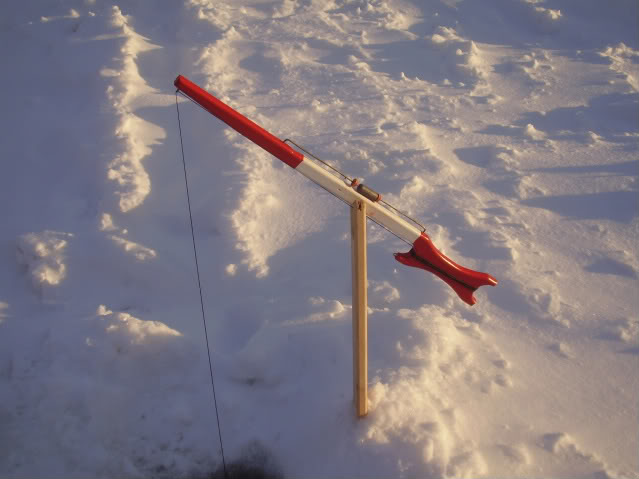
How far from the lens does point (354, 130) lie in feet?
16.8

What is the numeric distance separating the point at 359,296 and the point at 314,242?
6.06 ft

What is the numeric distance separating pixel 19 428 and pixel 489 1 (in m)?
7.75

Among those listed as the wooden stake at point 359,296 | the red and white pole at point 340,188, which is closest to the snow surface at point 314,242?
the wooden stake at point 359,296

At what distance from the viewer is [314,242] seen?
394 cm

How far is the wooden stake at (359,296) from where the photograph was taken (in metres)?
2.00

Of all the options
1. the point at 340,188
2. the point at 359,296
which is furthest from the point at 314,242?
the point at 340,188

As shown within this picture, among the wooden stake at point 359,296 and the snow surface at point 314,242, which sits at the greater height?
the wooden stake at point 359,296

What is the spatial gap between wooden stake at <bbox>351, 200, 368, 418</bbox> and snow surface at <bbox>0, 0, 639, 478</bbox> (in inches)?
11.6

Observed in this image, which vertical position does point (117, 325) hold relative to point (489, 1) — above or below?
below

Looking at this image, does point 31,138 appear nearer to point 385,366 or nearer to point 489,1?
point 385,366

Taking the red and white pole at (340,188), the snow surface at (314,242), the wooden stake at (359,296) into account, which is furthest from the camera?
the snow surface at (314,242)

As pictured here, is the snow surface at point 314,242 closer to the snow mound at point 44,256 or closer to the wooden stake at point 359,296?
the snow mound at point 44,256

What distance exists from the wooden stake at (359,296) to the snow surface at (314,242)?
0.30 meters

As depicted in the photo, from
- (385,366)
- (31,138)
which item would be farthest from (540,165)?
(31,138)
